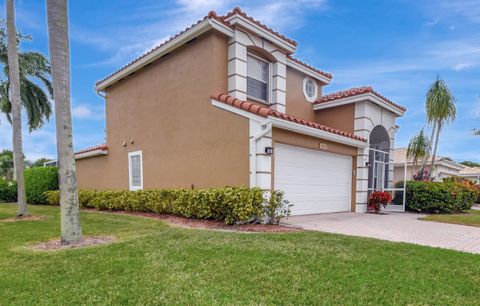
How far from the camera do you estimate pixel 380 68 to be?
1331 cm

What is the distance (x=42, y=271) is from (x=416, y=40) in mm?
A: 15524

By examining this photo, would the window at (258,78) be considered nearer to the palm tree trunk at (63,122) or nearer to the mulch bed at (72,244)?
the palm tree trunk at (63,122)

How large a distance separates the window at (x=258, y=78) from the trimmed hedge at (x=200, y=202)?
4.34 m

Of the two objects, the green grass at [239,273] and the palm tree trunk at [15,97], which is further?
the palm tree trunk at [15,97]

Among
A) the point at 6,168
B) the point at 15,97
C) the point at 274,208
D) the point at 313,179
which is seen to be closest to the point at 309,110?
the point at 313,179

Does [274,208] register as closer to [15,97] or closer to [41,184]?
[15,97]

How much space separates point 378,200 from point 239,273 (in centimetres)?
990

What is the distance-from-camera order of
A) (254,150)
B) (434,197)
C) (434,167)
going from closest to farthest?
(254,150), (434,197), (434,167)

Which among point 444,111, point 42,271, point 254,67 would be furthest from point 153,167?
point 444,111

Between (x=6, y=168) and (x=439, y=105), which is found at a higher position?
(x=439, y=105)

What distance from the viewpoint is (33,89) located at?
20.9 m

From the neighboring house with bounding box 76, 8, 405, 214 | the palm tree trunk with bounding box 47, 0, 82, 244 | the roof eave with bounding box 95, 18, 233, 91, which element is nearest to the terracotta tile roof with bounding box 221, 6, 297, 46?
the neighboring house with bounding box 76, 8, 405, 214

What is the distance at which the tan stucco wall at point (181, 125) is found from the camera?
9328mm

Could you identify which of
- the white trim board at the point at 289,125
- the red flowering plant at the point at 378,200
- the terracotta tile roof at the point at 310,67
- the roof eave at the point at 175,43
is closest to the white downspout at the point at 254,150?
the white trim board at the point at 289,125
